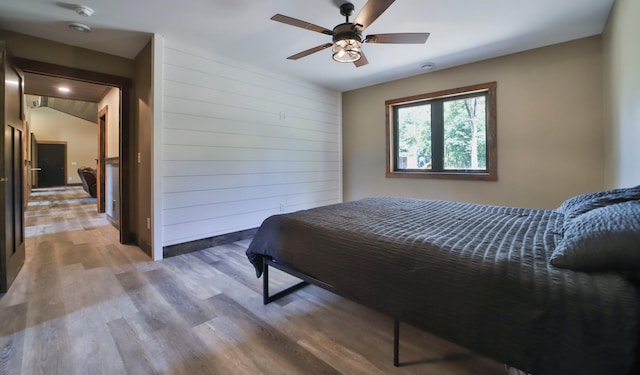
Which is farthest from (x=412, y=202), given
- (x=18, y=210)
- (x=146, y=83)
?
(x=18, y=210)

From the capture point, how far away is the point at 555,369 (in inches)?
37.4

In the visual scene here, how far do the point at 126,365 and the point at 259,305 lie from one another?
86 centimetres

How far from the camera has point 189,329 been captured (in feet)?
5.94

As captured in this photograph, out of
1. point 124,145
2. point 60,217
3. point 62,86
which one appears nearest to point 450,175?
point 124,145

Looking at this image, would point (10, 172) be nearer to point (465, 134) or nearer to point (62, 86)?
point (62, 86)

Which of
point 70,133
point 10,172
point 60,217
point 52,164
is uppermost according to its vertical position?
point 70,133

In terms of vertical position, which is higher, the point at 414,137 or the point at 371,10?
the point at 371,10

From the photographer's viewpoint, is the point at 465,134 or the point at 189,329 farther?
the point at 465,134

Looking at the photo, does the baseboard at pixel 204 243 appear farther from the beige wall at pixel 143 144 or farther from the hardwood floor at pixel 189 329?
the hardwood floor at pixel 189 329

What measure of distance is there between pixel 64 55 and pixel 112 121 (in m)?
1.97

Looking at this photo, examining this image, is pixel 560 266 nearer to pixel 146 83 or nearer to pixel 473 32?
pixel 473 32

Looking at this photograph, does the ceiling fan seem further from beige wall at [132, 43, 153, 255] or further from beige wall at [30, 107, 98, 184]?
beige wall at [30, 107, 98, 184]

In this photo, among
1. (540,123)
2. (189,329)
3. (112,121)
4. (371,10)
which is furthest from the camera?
(112,121)

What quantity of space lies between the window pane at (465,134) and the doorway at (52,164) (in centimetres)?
1461
